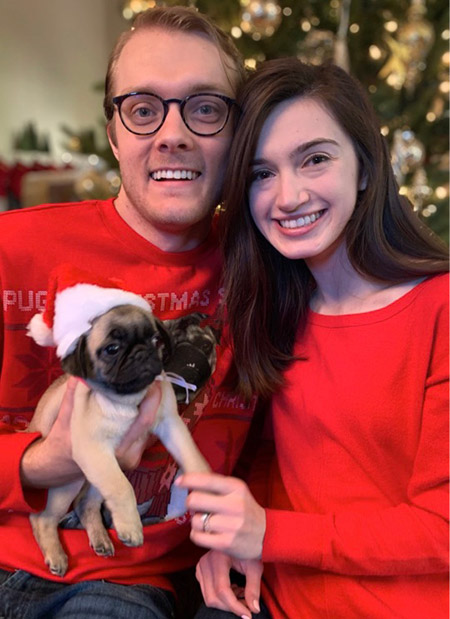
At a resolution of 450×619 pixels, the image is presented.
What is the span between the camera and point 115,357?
28.1 inches

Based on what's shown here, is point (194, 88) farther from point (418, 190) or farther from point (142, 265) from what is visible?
point (418, 190)

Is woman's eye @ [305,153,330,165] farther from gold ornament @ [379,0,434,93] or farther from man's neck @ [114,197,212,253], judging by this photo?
gold ornament @ [379,0,434,93]

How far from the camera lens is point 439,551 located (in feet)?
2.67

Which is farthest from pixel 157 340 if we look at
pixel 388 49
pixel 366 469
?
pixel 388 49

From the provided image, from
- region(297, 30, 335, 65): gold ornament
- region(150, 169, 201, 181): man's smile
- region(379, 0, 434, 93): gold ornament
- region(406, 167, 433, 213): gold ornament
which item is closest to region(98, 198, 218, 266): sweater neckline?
region(150, 169, 201, 181): man's smile

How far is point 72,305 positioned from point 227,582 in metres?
0.53

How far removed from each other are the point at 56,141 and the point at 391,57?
11.3ft

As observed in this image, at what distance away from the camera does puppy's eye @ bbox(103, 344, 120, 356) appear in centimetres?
71

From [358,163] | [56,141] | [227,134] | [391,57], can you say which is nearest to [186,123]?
[227,134]

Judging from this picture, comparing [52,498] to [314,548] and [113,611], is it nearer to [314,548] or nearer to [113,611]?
[113,611]

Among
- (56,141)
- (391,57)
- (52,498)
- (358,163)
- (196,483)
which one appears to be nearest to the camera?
(196,483)

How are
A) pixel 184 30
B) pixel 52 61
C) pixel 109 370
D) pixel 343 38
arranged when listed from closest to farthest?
pixel 109 370 → pixel 184 30 → pixel 343 38 → pixel 52 61

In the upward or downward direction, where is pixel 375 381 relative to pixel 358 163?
downward

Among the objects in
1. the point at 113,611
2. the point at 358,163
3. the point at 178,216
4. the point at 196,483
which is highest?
the point at 358,163
